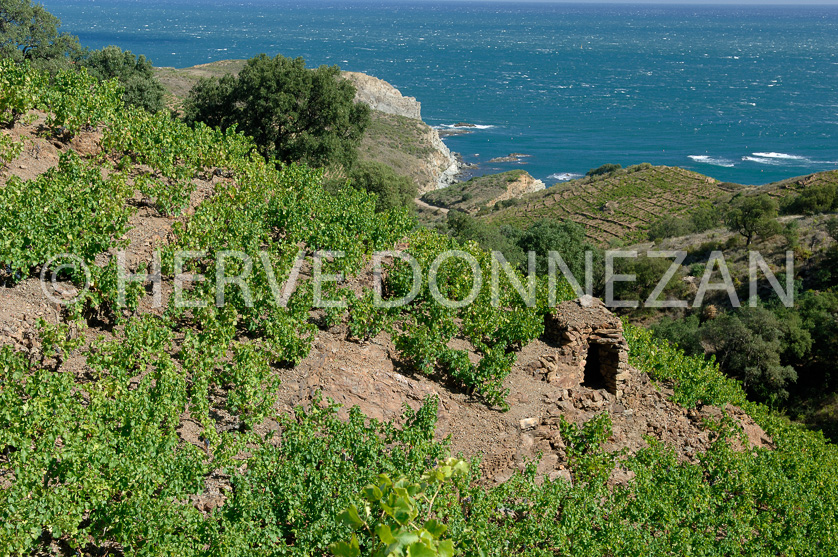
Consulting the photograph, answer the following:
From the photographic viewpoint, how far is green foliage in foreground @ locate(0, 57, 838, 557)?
7.62 metres

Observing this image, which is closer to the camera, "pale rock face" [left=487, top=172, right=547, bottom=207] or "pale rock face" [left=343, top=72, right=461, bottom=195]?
"pale rock face" [left=487, top=172, right=547, bottom=207]

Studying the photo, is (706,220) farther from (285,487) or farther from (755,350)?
(285,487)

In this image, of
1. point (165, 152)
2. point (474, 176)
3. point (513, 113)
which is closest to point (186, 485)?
point (165, 152)

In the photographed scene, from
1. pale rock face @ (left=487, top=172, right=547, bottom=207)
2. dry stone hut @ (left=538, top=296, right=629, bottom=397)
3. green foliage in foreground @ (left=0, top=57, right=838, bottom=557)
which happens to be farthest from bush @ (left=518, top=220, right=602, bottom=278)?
pale rock face @ (left=487, top=172, right=547, bottom=207)

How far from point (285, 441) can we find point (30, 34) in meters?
33.3

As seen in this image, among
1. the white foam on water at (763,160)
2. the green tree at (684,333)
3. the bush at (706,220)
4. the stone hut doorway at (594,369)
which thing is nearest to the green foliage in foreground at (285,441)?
the stone hut doorway at (594,369)

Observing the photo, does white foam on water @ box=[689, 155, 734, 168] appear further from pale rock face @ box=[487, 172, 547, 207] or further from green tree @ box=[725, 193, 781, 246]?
green tree @ box=[725, 193, 781, 246]

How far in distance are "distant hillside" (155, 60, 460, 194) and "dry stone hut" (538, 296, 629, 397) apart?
68.3 metres

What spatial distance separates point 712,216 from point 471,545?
48.9 meters

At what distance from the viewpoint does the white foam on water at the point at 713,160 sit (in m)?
Result: 99.7

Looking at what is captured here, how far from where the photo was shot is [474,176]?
318 feet

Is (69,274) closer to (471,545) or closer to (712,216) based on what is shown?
(471,545)

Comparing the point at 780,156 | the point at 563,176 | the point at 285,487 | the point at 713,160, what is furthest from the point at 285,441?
the point at 780,156

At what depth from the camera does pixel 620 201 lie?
65.2m
